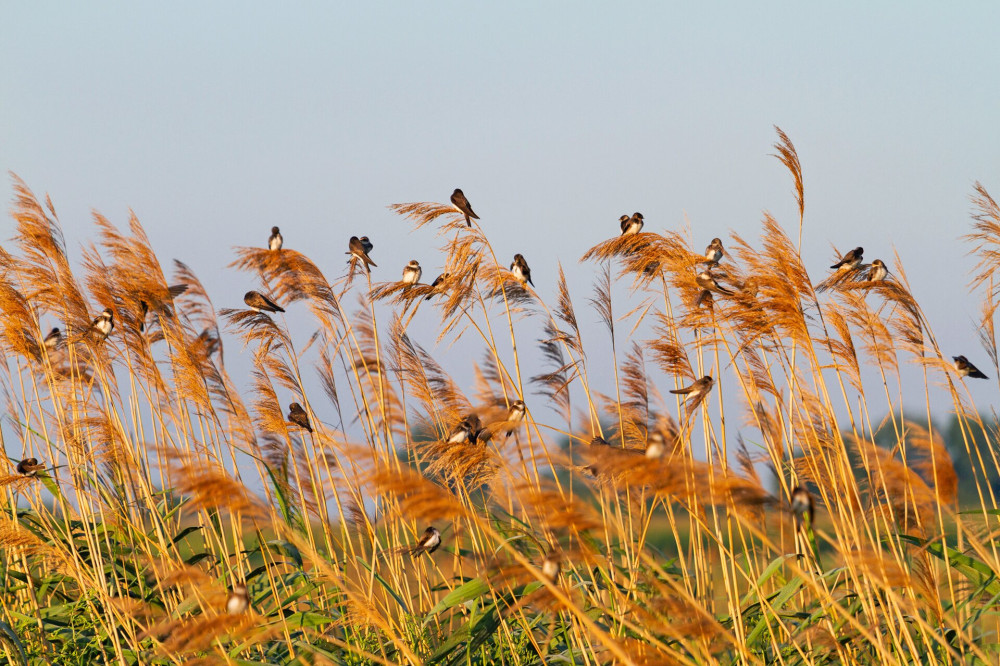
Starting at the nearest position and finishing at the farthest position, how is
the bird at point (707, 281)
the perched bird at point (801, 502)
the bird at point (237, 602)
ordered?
the perched bird at point (801, 502)
the bird at point (237, 602)
the bird at point (707, 281)

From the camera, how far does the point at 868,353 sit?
505 cm

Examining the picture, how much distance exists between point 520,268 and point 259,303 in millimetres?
1765

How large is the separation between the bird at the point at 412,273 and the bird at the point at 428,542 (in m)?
1.53

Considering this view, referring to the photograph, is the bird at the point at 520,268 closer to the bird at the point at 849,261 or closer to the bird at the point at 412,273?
the bird at the point at 412,273

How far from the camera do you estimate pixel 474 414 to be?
4133 millimetres

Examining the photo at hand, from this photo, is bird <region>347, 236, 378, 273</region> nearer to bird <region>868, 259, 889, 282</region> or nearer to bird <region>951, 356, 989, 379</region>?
bird <region>868, 259, 889, 282</region>

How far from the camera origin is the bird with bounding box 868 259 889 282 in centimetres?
515

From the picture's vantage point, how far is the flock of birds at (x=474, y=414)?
12.8 feet

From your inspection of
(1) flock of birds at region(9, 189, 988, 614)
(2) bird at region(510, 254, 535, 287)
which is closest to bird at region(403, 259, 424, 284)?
(1) flock of birds at region(9, 189, 988, 614)

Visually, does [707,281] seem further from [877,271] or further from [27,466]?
[27,466]

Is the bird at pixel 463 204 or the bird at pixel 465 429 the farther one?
the bird at pixel 463 204

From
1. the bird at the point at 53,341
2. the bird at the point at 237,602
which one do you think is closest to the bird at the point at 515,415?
the bird at the point at 237,602

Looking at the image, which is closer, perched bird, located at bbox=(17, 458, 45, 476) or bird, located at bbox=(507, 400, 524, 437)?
bird, located at bbox=(507, 400, 524, 437)

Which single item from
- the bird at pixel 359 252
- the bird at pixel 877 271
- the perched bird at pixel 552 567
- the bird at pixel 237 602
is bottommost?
the perched bird at pixel 552 567
